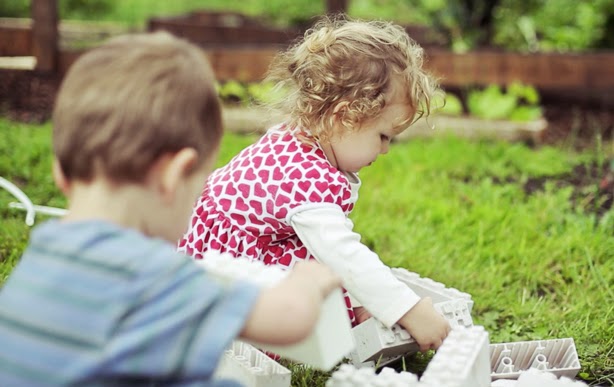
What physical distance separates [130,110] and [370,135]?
0.96 metres

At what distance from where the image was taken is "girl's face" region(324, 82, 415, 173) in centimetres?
207

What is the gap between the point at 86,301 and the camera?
45.5 inches

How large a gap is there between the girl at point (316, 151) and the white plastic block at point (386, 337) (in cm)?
4

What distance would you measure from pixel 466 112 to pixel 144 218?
12.3 ft

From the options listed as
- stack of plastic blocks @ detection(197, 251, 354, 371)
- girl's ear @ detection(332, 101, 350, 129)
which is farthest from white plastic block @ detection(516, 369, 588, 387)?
girl's ear @ detection(332, 101, 350, 129)

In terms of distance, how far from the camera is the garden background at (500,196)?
2404 millimetres

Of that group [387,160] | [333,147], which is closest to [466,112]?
[387,160]

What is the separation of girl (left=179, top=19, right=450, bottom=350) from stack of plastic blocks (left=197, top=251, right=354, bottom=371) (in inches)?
19.7

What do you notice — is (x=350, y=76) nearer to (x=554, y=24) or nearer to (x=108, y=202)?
(x=108, y=202)

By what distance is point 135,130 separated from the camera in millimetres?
1215

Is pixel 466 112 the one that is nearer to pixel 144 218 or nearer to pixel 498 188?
pixel 498 188

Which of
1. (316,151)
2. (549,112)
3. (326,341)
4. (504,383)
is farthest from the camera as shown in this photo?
(549,112)

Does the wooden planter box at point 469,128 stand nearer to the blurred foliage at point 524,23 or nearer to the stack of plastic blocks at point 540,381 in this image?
the blurred foliage at point 524,23

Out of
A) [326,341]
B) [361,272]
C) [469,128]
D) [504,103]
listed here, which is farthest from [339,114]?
[504,103]
